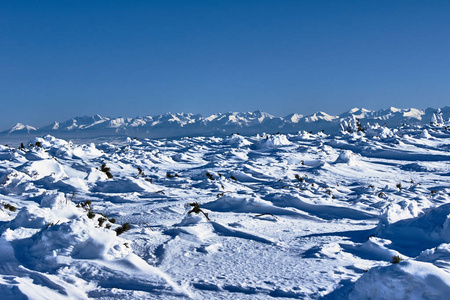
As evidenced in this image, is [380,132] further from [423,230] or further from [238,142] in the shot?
[423,230]

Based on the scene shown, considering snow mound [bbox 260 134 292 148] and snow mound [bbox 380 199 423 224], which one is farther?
snow mound [bbox 260 134 292 148]

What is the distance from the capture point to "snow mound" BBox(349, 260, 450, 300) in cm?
234

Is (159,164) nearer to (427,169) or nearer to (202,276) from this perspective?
(427,169)

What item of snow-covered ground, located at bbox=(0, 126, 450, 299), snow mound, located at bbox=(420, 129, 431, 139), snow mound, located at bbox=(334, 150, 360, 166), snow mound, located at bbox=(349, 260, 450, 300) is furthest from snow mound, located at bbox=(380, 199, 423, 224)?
snow mound, located at bbox=(420, 129, 431, 139)

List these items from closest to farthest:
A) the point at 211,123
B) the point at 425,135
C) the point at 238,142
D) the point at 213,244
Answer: the point at 213,244, the point at 425,135, the point at 238,142, the point at 211,123

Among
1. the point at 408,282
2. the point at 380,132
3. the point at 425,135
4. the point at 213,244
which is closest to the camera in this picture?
the point at 408,282

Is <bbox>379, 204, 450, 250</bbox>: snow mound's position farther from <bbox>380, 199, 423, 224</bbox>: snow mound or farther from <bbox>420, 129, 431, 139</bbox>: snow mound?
<bbox>420, 129, 431, 139</bbox>: snow mound

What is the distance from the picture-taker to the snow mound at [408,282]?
2336mm

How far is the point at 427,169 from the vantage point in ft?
44.4

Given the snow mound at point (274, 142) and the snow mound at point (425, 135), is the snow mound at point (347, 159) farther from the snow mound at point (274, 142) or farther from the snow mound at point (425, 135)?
the snow mound at point (425, 135)

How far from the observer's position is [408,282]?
2.38m

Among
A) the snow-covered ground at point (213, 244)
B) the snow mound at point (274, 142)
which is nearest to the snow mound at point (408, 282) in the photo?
the snow-covered ground at point (213, 244)

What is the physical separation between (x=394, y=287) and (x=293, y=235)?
2.34 m

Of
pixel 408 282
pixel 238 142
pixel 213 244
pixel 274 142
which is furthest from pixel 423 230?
pixel 238 142
